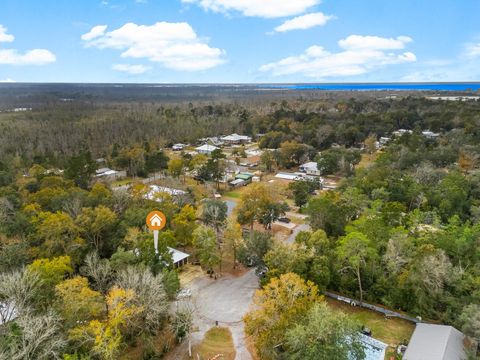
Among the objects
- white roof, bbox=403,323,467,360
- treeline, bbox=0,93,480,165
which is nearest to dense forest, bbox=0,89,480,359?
white roof, bbox=403,323,467,360

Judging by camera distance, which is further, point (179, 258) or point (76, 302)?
point (179, 258)

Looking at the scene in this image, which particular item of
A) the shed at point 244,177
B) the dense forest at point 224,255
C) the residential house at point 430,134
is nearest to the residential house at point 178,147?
the dense forest at point 224,255

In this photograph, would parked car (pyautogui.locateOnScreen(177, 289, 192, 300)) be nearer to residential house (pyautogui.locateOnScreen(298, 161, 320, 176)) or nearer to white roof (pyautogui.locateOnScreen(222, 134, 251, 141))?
residential house (pyautogui.locateOnScreen(298, 161, 320, 176))

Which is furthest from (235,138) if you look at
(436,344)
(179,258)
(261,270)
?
(436,344)

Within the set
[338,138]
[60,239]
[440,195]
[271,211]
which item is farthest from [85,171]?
[338,138]

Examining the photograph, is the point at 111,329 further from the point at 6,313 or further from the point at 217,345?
the point at 6,313

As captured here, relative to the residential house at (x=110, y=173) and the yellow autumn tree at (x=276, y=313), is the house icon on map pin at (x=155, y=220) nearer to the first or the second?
the yellow autumn tree at (x=276, y=313)
